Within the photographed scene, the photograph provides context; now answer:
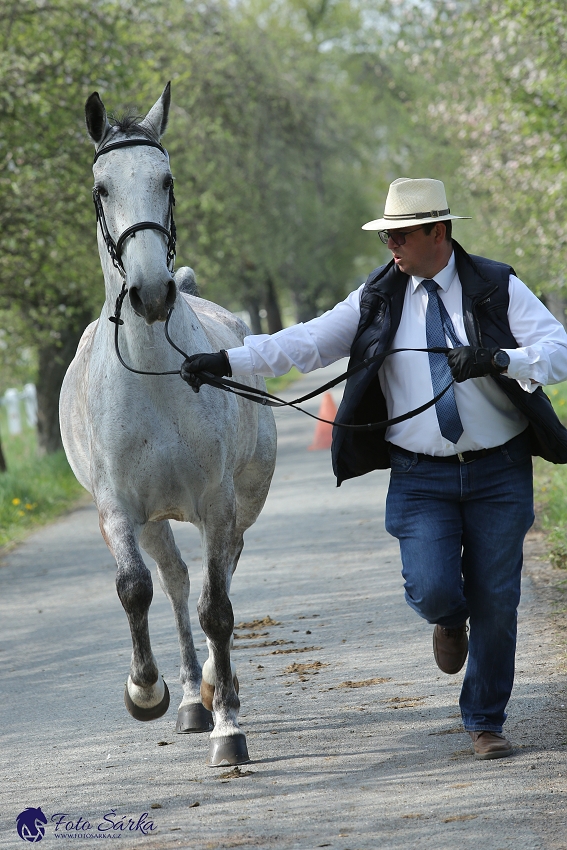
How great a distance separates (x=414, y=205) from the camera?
4.36 m

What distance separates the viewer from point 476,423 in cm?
434

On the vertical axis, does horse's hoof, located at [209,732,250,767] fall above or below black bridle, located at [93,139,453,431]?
below

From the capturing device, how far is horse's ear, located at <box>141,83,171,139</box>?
4.90 m

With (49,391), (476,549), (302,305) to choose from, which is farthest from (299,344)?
(302,305)

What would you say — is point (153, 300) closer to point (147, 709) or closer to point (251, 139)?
point (147, 709)

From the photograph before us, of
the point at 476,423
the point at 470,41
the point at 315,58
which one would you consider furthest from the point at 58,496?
the point at 315,58

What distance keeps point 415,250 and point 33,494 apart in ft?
33.0

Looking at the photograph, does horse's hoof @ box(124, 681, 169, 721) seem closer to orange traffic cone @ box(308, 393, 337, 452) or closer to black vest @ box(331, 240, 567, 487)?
black vest @ box(331, 240, 567, 487)

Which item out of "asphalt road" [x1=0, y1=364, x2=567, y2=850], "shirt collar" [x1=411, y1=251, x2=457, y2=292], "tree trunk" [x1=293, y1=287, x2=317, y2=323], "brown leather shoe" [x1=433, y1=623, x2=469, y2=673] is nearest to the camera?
"asphalt road" [x1=0, y1=364, x2=567, y2=850]

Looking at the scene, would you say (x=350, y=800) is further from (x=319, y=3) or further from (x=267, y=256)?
(x=319, y=3)

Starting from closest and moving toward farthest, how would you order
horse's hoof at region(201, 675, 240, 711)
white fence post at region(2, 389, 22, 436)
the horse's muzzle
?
the horse's muzzle < horse's hoof at region(201, 675, 240, 711) < white fence post at region(2, 389, 22, 436)

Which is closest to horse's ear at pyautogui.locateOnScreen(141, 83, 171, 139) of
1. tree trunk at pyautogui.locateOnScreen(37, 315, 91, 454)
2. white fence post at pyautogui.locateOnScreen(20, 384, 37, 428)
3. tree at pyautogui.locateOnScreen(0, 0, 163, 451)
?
tree at pyautogui.locateOnScreen(0, 0, 163, 451)

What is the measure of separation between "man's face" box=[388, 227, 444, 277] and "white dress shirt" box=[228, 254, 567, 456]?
68 mm

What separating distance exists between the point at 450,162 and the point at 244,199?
21.6ft
